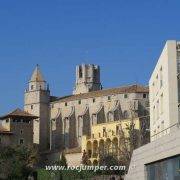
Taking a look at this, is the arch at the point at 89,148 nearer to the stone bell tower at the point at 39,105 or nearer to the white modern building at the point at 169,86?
the stone bell tower at the point at 39,105

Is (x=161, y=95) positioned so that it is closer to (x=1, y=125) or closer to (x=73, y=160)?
(x=73, y=160)

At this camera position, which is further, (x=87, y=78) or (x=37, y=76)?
(x=87, y=78)

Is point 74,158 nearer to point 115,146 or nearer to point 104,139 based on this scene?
point 104,139

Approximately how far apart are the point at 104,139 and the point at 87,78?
148 ft

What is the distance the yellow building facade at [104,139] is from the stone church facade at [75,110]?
5.48m

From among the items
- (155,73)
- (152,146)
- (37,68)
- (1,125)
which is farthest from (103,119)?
(152,146)

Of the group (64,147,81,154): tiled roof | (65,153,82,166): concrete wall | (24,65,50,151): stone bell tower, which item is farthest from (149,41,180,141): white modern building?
(24,65,50,151): stone bell tower

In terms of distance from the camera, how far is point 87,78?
149m

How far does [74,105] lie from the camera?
12538 centimetres

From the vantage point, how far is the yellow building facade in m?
100

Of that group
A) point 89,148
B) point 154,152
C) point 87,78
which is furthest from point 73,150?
point 154,152

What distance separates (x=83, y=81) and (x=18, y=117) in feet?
114

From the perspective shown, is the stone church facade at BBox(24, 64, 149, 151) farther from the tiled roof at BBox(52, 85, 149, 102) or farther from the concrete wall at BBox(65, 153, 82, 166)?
the concrete wall at BBox(65, 153, 82, 166)

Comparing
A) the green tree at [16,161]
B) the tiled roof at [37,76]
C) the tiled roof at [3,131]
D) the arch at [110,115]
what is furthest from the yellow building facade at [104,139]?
the tiled roof at [37,76]
